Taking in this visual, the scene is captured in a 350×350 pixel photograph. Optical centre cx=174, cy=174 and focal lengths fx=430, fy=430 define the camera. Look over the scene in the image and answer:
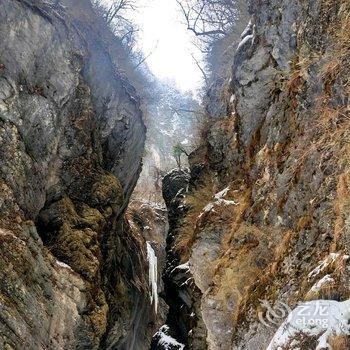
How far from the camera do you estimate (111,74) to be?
17.2m

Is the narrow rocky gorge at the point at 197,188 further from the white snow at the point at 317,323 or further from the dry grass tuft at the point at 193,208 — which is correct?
the dry grass tuft at the point at 193,208

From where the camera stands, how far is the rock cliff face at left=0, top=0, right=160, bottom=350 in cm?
1048

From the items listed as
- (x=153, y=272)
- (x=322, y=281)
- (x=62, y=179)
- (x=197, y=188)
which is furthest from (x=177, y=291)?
(x=322, y=281)

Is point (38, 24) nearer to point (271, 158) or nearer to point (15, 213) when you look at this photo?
point (15, 213)

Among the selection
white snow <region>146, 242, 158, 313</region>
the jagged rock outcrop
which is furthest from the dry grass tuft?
white snow <region>146, 242, 158, 313</region>

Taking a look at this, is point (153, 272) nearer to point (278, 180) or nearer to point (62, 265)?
point (62, 265)

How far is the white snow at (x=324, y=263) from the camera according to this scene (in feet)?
20.7

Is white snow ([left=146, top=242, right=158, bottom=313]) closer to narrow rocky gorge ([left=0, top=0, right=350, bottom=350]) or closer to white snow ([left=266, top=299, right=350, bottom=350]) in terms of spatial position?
narrow rocky gorge ([left=0, top=0, right=350, bottom=350])

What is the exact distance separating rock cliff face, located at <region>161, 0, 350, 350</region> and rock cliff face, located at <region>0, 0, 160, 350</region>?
3213 millimetres

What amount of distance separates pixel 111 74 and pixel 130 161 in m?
3.82

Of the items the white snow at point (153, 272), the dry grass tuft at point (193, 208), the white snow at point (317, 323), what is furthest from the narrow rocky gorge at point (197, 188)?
the white snow at point (153, 272)

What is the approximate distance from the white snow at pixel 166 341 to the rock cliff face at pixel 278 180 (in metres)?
4.21

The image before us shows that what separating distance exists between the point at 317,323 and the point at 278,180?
5136 millimetres

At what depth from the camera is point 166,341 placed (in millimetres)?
20234
